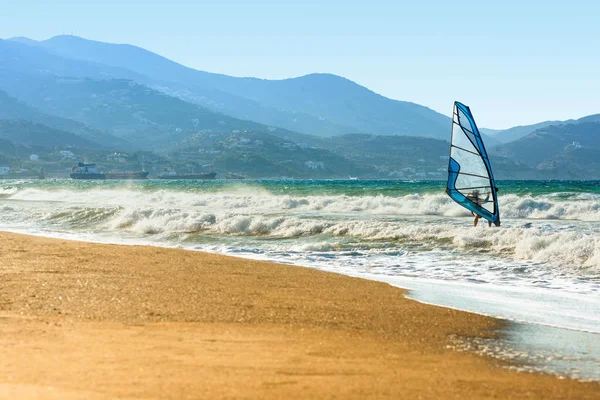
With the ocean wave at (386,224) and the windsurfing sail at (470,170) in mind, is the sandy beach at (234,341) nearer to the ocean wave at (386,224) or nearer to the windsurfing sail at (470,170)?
the ocean wave at (386,224)

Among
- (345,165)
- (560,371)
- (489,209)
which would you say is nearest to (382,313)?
(560,371)

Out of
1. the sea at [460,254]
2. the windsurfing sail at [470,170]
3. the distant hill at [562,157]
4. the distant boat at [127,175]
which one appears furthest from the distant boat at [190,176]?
the windsurfing sail at [470,170]

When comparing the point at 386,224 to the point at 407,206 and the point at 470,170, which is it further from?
the point at 407,206

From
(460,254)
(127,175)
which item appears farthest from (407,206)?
(127,175)

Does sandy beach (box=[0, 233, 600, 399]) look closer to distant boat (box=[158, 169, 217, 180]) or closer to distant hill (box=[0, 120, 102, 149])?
distant boat (box=[158, 169, 217, 180])

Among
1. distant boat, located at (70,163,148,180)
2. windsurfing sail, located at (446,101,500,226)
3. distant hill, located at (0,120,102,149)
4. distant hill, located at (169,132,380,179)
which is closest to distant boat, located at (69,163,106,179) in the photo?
distant boat, located at (70,163,148,180)

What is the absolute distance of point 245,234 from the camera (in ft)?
64.4

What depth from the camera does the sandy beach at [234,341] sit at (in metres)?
4.36

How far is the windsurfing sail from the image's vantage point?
18484mm

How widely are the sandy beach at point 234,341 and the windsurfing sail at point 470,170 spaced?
9.86 m

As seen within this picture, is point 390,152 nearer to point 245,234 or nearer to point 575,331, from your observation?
point 245,234

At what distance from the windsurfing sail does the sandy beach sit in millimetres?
9861

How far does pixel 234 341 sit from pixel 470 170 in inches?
564

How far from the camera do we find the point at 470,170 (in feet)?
62.1
